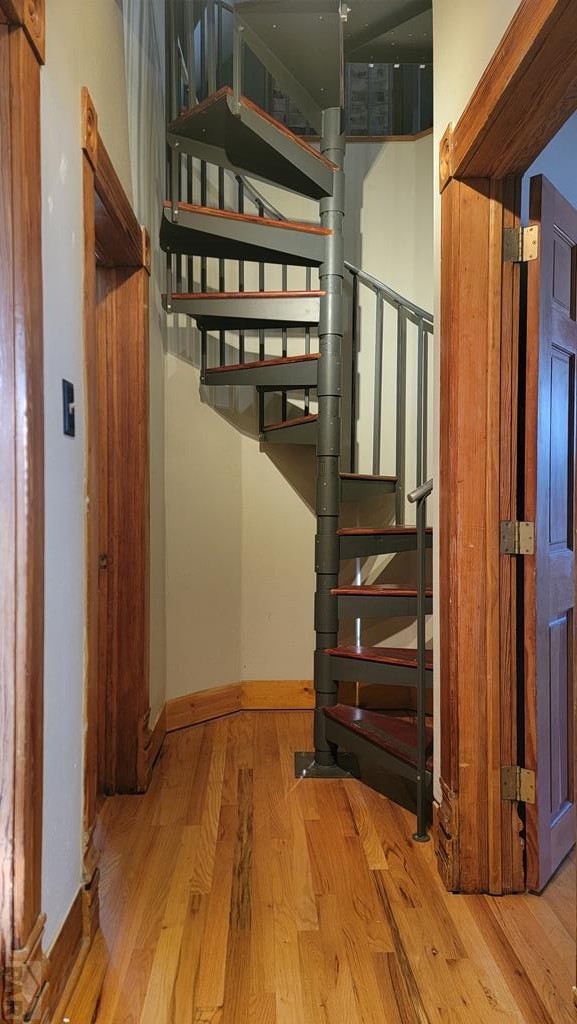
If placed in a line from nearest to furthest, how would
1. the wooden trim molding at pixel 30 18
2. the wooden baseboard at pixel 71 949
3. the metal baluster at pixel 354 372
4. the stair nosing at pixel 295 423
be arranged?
the wooden trim molding at pixel 30 18 < the wooden baseboard at pixel 71 949 < the stair nosing at pixel 295 423 < the metal baluster at pixel 354 372

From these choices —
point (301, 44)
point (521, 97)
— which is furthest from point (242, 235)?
point (521, 97)

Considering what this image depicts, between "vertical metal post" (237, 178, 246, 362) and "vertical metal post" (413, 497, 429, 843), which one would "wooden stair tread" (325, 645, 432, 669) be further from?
"vertical metal post" (237, 178, 246, 362)

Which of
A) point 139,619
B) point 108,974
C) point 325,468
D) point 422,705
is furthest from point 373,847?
point 325,468

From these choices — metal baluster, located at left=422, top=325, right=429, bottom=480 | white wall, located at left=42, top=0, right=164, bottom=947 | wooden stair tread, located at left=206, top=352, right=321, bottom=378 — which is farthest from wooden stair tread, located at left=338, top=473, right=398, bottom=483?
white wall, located at left=42, top=0, right=164, bottom=947

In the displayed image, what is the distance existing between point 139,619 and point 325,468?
0.94 m

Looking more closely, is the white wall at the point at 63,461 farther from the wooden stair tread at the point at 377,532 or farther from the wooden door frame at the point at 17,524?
Answer: the wooden stair tread at the point at 377,532

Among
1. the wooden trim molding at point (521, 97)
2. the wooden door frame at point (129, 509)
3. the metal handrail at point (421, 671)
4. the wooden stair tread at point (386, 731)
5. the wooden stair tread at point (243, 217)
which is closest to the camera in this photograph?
the wooden trim molding at point (521, 97)

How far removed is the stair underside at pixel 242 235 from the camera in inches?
107

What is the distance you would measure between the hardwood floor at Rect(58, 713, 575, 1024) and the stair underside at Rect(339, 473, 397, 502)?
1.28 metres

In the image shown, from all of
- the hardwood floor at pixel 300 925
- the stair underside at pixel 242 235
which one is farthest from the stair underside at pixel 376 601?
the stair underside at pixel 242 235

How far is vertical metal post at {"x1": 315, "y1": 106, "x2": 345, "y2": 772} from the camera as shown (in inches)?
111

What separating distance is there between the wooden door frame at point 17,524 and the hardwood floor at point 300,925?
1.20 ft

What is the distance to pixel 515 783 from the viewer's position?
76.2 inches

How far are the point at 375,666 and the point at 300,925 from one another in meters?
1.04
